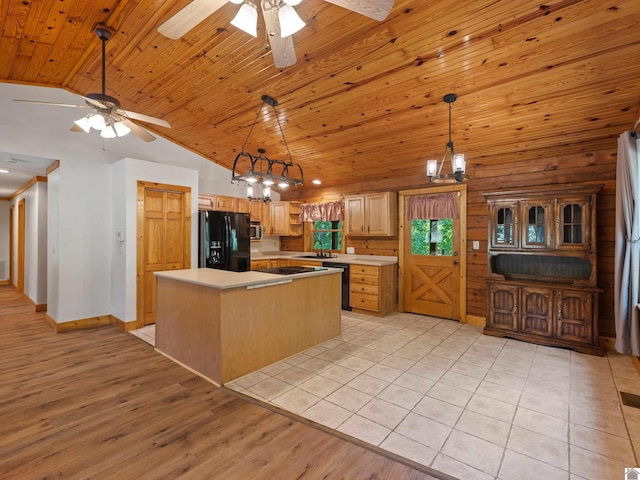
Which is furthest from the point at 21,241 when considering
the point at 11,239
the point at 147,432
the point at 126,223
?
the point at 147,432

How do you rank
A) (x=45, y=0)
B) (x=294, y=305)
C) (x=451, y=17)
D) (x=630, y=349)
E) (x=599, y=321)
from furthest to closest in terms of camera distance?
(x=599, y=321)
(x=294, y=305)
(x=630, y=349)
(x=45, y=0)
(x=451, y=17)

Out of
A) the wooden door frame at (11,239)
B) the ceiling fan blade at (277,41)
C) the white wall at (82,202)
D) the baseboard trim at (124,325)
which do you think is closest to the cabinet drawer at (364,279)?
the white wall at (82,202)

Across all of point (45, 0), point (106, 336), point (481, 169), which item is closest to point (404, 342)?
point (481, 169)

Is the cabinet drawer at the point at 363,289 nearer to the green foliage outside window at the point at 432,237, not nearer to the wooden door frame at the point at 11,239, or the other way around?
the green foliage outside window at the point at 432,237

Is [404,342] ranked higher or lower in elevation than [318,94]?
lower

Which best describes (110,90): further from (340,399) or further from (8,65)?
(340,399)

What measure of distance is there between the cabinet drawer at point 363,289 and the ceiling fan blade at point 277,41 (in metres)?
3.81

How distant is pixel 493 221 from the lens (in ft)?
13.6

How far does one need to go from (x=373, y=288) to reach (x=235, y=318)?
2.84 meters

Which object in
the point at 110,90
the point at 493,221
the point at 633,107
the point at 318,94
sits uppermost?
the point at 110,90

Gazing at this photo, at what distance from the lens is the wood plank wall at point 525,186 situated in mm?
3689

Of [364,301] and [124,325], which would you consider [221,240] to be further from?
[364,301]

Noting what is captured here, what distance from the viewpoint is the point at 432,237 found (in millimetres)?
5141

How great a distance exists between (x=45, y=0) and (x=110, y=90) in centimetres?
160
